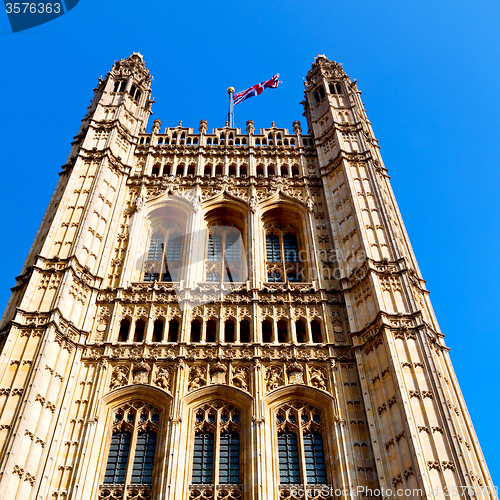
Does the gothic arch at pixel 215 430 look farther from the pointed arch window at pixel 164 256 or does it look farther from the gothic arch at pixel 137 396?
the pointed arch window at pixel 164 256

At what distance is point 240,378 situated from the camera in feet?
69.0

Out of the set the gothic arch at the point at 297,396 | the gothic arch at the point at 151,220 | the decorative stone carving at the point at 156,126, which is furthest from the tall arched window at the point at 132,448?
A: the decorative stone carving at the point at 156,126

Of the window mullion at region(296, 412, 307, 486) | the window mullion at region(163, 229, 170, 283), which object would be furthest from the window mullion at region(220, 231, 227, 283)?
the window mullion at region(296, 412, 307, 486)

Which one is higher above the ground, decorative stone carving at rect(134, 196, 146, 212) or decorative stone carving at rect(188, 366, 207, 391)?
decorative stone carving at rect(134, 196, 146, 212)

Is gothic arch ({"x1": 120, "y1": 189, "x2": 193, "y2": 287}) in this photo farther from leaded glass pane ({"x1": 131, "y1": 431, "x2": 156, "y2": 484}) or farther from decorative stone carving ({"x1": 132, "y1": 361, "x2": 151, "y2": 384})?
leaded glass pane ({"x1": 131, "y1": 431, "x2": 156, "y2": 484})

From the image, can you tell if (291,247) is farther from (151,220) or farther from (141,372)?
(141,372)

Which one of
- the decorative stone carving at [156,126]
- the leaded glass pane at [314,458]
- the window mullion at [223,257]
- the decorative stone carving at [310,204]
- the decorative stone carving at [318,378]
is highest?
the decorative stone carving at [156,126]

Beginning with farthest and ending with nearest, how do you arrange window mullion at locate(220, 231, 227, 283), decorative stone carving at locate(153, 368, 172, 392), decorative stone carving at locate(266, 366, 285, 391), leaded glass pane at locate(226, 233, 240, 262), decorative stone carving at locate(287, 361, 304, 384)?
leaded glass pane at locate(226, 233, 240, 262) < window mullion at locate(220, 231, 227, 283) < decorative stone carving at locate(287, 361, 304, 384) < decorative stone carving at locate(266, 366, 285, 391) < decorative stone carving at locate(153, 368, 172, 392)

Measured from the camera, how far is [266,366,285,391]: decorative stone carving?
2088cm

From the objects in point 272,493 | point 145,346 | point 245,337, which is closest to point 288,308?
point 245,337

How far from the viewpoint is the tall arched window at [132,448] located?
1852 centimetres

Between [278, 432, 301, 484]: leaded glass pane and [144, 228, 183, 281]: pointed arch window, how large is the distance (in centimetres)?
846

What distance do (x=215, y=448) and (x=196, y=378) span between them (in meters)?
2.51

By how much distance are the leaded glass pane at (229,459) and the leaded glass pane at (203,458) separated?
30 centimetres
